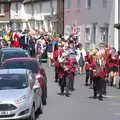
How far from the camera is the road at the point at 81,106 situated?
776 inches

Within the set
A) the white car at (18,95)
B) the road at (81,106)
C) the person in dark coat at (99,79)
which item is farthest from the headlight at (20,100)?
the person in dark coat at (99,79)

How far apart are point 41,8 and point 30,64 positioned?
4492cm

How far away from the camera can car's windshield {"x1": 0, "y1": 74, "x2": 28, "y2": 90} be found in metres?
18.2

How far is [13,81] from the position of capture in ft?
60.7

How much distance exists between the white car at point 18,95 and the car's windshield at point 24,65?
10.7 feet

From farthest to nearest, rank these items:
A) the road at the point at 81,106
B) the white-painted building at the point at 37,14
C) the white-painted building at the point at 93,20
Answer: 1. the white-painted building at the point at 37,14
2. the white-painted building at the point at 93,20
3. the road at the point at 81,106

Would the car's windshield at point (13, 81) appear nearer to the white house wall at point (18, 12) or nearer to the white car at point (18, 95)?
the white car at point (18, 95)

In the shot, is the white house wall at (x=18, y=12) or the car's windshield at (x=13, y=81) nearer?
the car's windshield at (x=13, y=81)

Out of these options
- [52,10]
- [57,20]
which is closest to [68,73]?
[57,20]

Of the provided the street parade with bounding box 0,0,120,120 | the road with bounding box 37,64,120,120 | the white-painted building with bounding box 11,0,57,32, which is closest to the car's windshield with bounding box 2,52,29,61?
the street parade with bounding box 0,0,120,120

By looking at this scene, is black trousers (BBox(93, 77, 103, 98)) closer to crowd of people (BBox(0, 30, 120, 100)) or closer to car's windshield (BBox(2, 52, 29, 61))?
crowd of people (BBox(0, 30, 120, 100))

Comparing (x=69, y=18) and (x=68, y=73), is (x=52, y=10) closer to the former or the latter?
(x=69, y=18)

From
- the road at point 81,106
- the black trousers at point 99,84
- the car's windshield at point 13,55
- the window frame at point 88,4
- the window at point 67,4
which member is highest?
the window at point 67,4

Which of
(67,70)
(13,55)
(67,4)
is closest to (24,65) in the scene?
(67,70)
